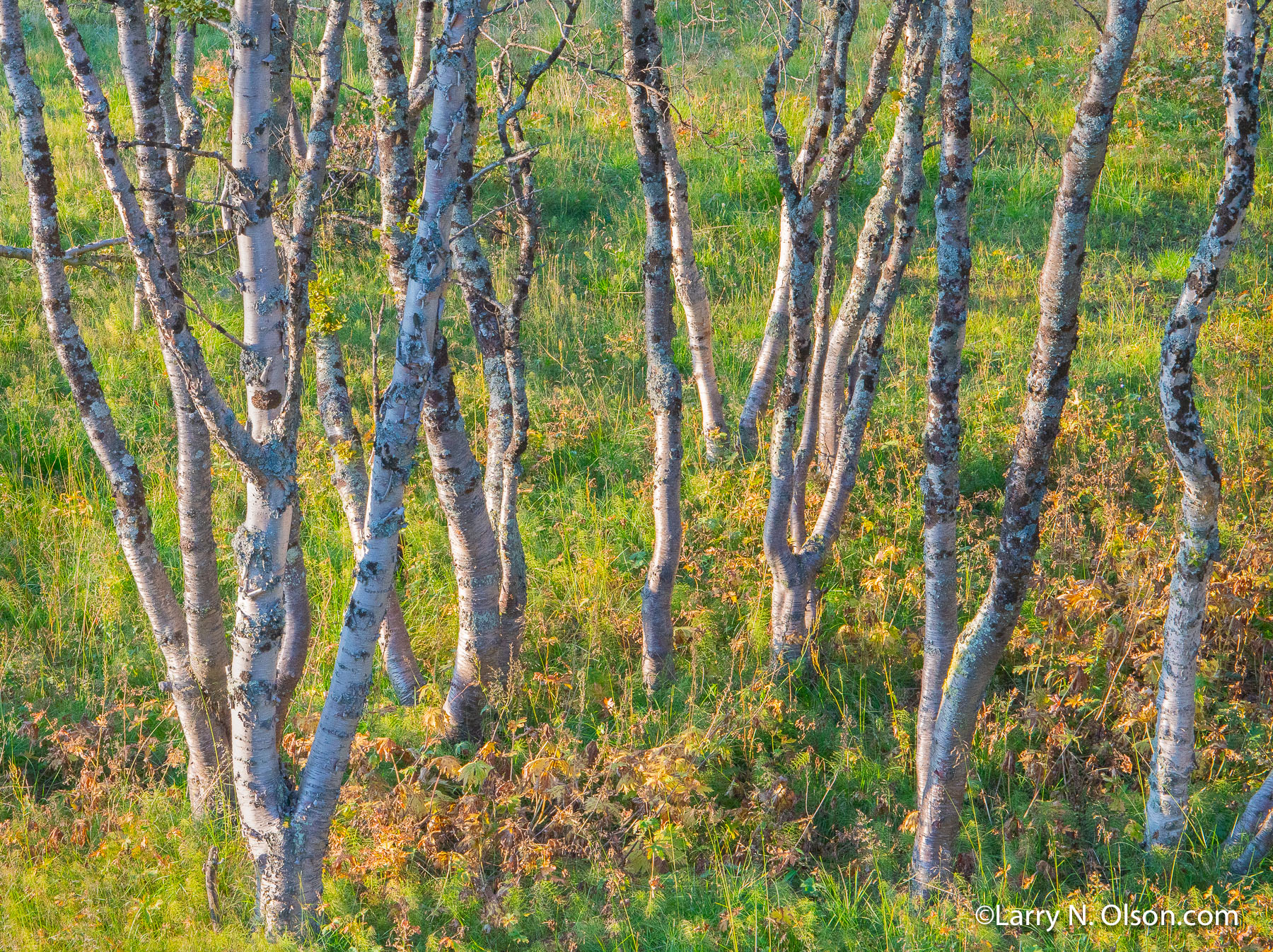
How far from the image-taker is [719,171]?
10.1 meters

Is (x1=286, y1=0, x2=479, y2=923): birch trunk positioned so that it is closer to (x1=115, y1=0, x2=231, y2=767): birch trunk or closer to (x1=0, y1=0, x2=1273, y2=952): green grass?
(x1=0, y1=0, x2=1273, y2=952): green grass

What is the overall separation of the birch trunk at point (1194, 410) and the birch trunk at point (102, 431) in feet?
12.7

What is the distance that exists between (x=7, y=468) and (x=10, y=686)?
2214 mm

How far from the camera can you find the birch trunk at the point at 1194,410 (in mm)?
3057

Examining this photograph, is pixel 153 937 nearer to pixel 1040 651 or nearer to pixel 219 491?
pixel 219 491

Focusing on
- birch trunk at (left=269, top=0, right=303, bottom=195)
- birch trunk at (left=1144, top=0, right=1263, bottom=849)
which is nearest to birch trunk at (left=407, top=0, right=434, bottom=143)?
birch trunk at (left=269, top=0, right=303, bottom=195)

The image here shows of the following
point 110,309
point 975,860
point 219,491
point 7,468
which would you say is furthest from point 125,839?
point 110,309

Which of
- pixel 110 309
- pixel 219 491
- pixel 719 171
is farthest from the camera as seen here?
pixel 719 171

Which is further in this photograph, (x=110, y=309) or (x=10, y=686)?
(x=110, y=309)

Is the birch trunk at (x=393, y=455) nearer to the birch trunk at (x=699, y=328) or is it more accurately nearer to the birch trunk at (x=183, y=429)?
the birch trunk at (x=183, y=429)

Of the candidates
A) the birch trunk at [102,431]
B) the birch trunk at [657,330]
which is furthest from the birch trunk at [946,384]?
the birch trunk at [102,431]

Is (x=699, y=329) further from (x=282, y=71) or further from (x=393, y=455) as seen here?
(x=393, y=455)

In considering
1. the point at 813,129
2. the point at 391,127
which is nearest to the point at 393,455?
the point at 391,127

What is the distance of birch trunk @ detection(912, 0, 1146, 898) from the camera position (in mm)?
2789
